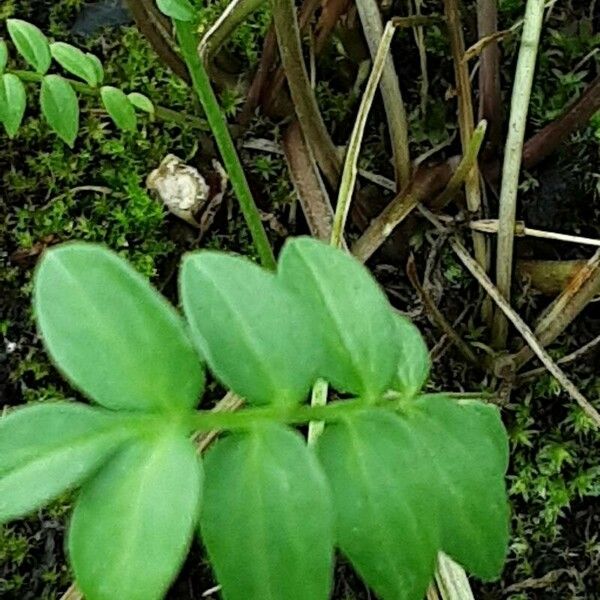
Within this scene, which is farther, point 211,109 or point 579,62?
point 579,62

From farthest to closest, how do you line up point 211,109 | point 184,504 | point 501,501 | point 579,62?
point 579,62 → point 211,109 → point 501,501 → point 184,504

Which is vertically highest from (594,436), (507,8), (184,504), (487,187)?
(184,504)

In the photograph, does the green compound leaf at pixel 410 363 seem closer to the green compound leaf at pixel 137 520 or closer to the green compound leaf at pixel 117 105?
the green compound leaf at pixel 137 520

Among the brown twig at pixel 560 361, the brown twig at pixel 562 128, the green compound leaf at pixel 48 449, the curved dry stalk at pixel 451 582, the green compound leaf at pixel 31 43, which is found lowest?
the curved dry stalk at pixel 451 582

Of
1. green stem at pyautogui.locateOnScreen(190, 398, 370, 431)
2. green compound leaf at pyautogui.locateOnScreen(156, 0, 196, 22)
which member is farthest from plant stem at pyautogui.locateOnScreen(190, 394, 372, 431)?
green compound leaf at pyautogui.locateOnScreen(156, 0, 196, 22)

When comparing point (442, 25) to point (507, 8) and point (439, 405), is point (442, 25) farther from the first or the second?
point (439, 405)

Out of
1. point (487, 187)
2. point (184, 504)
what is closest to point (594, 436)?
point (487, 187)

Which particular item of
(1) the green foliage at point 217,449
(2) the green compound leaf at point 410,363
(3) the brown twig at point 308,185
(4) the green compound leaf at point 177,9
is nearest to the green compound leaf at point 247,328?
(1) the green foliage at point 217,449
